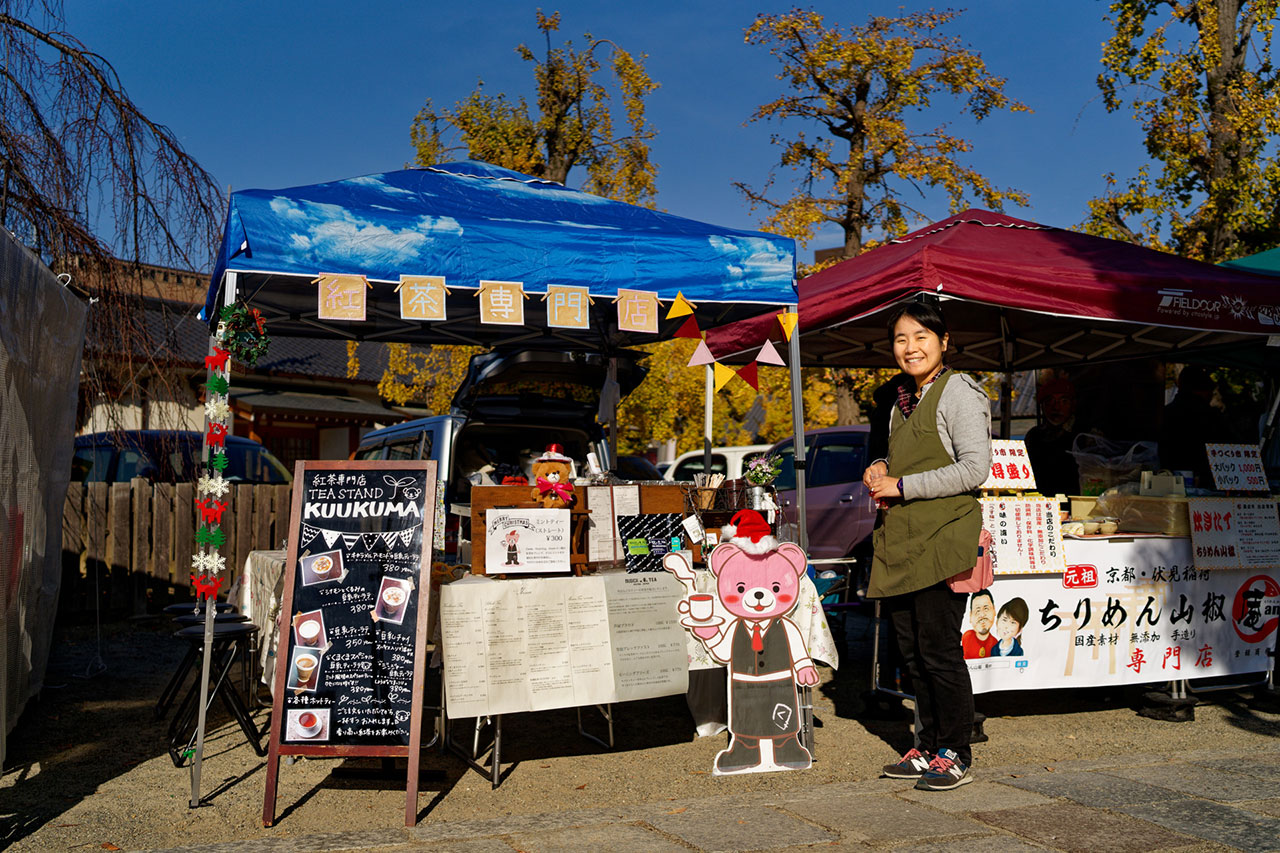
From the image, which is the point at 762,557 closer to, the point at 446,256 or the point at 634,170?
the point at 446,256

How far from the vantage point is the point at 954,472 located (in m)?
4.11

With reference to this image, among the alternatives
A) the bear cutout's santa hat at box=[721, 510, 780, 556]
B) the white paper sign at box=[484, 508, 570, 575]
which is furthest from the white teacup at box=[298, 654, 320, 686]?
the bear cutout's santa hat at box=[721, 510, 780, 556]

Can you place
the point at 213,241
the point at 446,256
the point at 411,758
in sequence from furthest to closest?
the point at 213,241 < the point at 446,256 < the point at 411,758

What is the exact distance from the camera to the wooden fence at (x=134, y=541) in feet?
30.2

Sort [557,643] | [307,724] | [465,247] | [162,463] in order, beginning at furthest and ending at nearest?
1. [162,463]
2. [465,247]
3. [557,643]
4. [307,724]

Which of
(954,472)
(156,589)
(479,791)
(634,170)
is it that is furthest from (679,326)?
(634,170)

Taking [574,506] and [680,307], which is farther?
[680,307]

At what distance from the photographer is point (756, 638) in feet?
15.4

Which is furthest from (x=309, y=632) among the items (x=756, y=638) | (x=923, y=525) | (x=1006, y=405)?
(x=1006, y=405)

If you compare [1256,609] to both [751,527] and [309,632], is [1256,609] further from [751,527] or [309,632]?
[309,632]

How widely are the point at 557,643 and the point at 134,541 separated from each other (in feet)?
23.4

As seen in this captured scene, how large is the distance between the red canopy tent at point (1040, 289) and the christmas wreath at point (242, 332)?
11.0 ft

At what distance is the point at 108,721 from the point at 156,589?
15.2 ft

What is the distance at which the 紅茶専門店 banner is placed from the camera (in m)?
5.14
